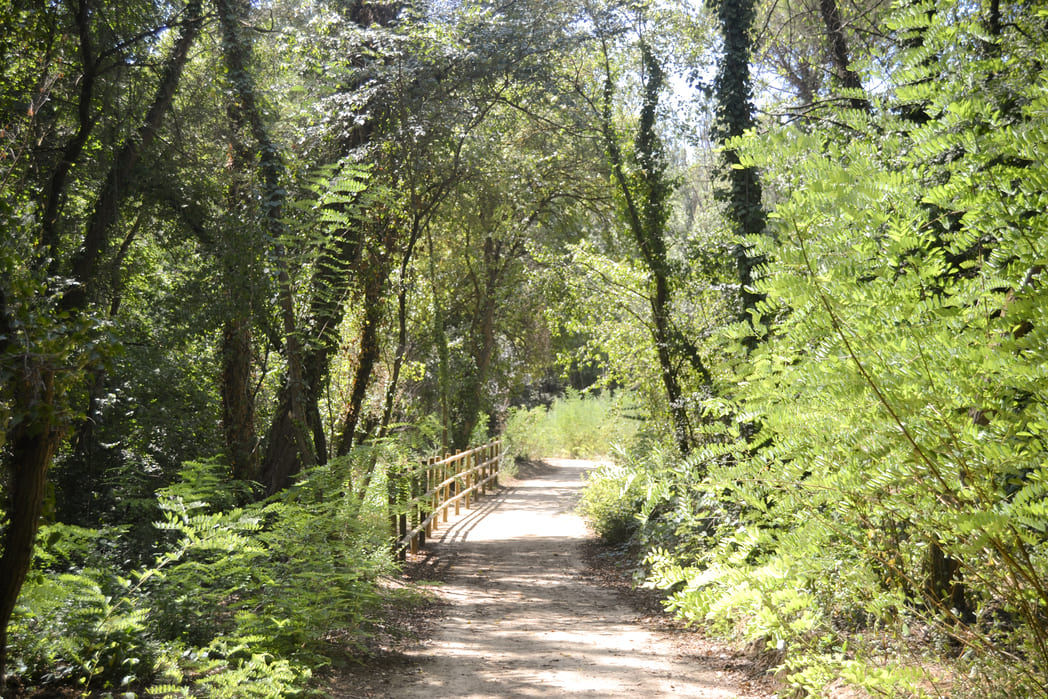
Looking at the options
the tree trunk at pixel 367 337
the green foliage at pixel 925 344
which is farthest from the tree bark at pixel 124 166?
the green foliage at pixel 925 344

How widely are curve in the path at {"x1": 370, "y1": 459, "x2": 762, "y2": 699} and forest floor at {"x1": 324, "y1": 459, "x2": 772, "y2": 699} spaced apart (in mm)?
10

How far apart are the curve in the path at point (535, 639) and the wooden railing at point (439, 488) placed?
1.76ft

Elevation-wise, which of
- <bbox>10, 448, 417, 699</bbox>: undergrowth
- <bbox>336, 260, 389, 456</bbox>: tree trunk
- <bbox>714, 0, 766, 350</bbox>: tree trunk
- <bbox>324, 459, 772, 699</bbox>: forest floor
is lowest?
<bbox>324, 459, 772, 699</bbox>: forest floor

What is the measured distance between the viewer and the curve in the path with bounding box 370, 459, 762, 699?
4.94 m

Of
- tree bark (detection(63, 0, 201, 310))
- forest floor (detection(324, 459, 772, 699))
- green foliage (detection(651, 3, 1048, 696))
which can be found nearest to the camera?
green foliage (detection(651, 3, 1048, 696))

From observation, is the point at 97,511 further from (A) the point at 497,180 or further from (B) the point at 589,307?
(A) the point at 497,180

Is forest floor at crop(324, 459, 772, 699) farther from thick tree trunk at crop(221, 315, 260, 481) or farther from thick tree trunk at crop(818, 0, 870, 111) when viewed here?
thick tree trunk at crop(818, 0, 870, 111)

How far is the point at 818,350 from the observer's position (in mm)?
2570

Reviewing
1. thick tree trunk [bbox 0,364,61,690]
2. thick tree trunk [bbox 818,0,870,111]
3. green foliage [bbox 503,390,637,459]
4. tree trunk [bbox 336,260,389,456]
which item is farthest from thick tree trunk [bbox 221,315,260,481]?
green foliage [bbox 503,390,637,459]

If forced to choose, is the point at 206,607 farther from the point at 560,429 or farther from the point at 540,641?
the point at 560,429

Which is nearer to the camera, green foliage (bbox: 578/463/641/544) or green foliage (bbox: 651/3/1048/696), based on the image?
green foliage (bbox: 651/3/1048/696)

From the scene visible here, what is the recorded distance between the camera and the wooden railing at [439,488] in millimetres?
9164

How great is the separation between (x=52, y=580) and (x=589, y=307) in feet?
24.5

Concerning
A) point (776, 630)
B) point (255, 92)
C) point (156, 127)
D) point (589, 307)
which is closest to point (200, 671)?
point (776, 630)
